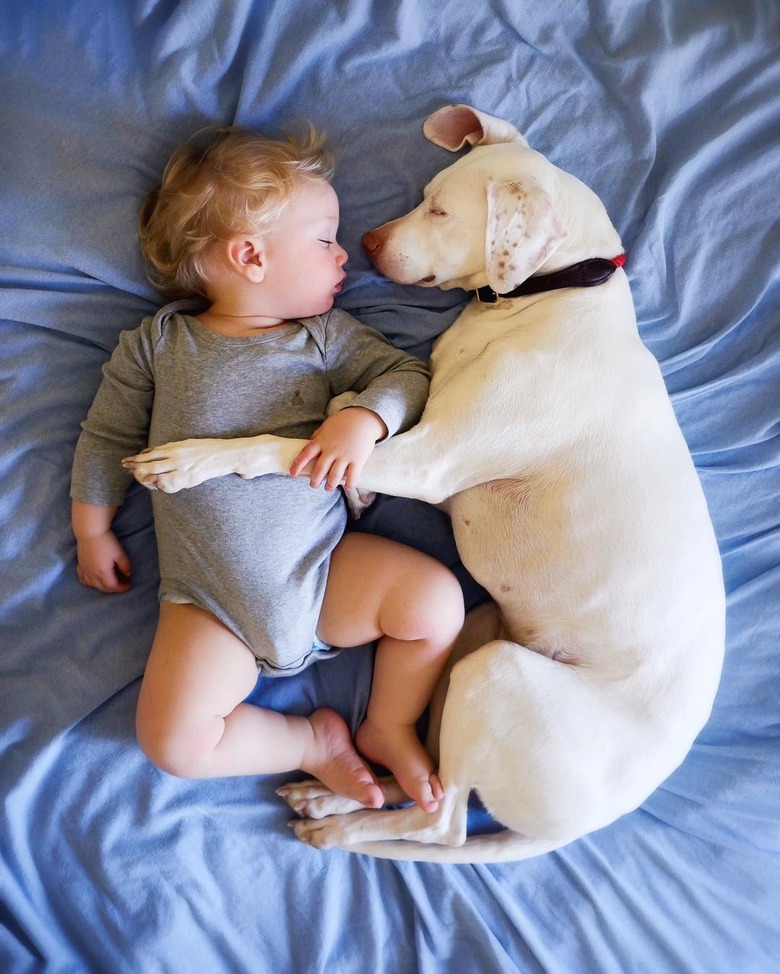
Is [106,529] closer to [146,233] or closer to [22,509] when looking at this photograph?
[22,509]

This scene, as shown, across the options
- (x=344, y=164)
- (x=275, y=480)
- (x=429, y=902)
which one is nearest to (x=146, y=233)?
(x=344, y=164)

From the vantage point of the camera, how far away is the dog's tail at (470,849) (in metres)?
1.75

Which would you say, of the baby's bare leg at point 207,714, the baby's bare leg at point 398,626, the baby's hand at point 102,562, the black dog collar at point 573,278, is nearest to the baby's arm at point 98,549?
the baby's hand at point 102,562

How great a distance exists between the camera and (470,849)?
1.78 m

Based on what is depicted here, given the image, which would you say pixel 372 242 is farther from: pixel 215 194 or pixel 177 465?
pixel 177 465

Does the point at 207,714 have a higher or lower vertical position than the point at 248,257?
lower

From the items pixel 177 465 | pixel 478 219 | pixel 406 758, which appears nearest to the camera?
pixel 177 465

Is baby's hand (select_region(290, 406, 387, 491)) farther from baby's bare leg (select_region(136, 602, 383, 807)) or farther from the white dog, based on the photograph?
baby's bare leg (select_region(136, 602, 383, 807))

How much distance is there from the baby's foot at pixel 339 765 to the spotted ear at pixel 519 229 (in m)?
1.03

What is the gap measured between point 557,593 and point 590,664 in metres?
0.16

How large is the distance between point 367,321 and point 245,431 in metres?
0.40

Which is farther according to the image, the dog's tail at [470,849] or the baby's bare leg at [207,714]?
the dog's tail at [470,849]

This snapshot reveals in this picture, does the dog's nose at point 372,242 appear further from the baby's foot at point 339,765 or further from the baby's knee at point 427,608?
the baby's foot at point 339,765

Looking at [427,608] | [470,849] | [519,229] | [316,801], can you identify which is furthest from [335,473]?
[470,849]
